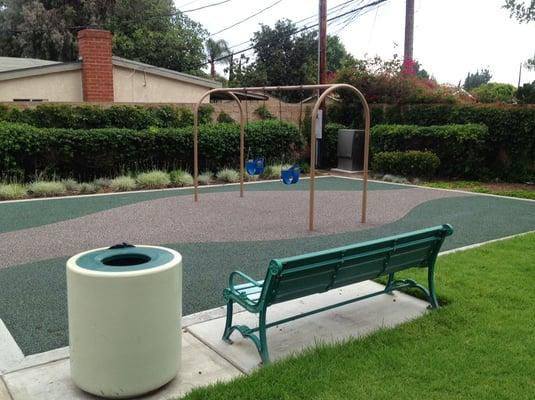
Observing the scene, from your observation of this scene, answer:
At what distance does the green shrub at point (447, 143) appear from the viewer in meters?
13.5

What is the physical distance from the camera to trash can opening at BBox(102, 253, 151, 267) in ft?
10.8

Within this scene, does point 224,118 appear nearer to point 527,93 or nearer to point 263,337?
point 527,93

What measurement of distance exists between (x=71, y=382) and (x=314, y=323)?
187 centimetres

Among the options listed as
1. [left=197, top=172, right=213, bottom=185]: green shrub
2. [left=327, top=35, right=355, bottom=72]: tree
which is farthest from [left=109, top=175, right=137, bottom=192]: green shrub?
[left=327, top=35, right=355, bottom=72]: tree

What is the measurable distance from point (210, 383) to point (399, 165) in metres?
11.3

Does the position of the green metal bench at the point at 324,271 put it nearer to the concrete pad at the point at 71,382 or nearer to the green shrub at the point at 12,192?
the concrete pad at the point at 71,382

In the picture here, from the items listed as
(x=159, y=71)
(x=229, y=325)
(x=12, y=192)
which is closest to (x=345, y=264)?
(x=229, y=325)

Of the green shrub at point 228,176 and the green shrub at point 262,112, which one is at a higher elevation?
the green shrub at point 262,112

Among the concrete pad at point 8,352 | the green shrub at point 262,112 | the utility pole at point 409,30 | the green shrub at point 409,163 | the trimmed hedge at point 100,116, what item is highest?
the utility pole at point 409,30

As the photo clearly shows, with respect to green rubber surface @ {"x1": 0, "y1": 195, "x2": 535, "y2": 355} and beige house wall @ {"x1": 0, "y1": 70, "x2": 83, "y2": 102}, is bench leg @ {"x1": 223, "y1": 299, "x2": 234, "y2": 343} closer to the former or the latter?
green rubber surface @ {"x1": 0, "y1": 195, "x2": 535, "y2": 355}

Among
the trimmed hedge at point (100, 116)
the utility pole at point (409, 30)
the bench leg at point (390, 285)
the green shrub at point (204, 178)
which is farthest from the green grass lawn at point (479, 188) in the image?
the utility pole at point (409, 30)

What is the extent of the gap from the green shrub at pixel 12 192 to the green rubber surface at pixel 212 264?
4806mm

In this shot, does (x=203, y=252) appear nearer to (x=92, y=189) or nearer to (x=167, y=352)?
(x=167, y=352)

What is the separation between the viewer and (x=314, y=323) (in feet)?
13.9
